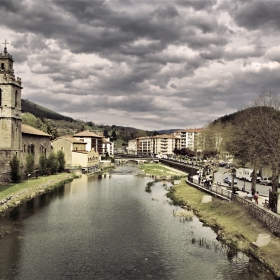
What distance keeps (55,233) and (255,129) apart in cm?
2829

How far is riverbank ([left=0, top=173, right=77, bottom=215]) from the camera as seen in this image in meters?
41.5

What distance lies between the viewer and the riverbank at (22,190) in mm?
41513

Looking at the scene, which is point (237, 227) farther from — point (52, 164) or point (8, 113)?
point (52, 164)

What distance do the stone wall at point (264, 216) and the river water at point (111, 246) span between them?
3.36 m

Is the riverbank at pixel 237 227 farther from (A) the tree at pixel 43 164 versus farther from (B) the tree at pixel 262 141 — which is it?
(A) the tree at pixel 43 164

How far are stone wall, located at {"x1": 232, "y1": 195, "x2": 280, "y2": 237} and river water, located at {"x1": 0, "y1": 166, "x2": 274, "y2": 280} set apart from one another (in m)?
3.36

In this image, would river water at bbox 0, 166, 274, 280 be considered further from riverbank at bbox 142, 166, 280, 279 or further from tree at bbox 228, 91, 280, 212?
tree at bbox 228, 91, 280, 212

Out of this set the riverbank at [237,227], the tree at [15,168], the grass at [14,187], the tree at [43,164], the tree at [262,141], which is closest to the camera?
the riverbank at [237,227]

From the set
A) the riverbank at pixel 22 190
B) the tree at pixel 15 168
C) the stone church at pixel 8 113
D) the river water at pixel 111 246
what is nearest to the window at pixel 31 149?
the riverbank at pixel 22 190

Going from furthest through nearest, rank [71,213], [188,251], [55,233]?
1. [71,213]
2. [55,233]
3. [188,251]

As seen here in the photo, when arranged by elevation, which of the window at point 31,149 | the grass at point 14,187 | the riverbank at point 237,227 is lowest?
the riverbank at point 237,227

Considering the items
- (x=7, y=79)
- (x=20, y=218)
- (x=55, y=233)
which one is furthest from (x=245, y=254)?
(x=7, y=79)

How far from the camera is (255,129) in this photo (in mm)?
43406

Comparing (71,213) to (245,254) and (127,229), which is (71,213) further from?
(245,254)
